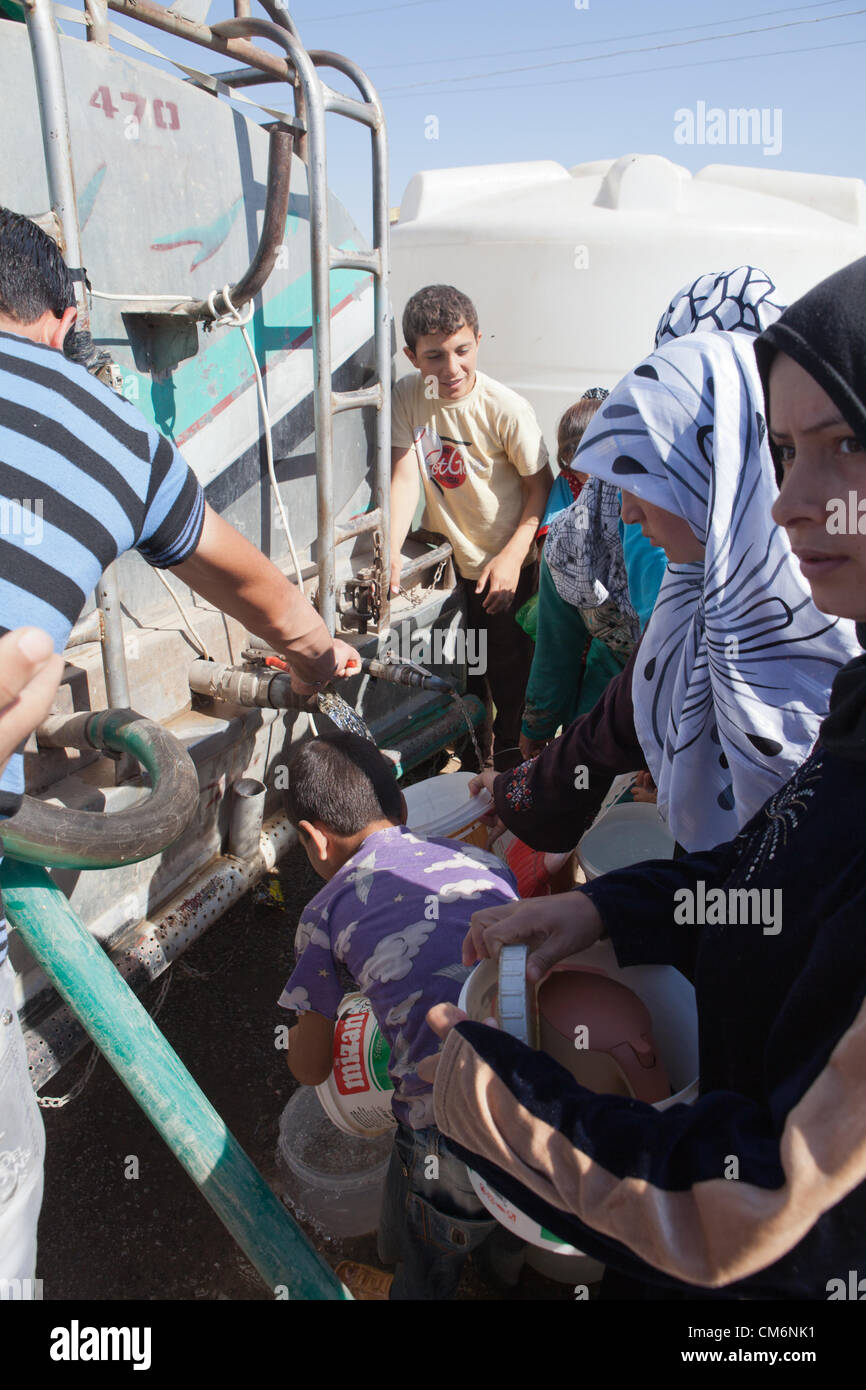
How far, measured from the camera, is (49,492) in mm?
1221

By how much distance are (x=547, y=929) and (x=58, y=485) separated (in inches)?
37.3

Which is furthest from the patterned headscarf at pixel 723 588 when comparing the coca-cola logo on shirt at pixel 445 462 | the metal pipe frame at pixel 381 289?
the coca-cola logo on shirt at pixel 445 462

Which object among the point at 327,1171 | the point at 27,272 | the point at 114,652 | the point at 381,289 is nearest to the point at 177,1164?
the point at 327,1171

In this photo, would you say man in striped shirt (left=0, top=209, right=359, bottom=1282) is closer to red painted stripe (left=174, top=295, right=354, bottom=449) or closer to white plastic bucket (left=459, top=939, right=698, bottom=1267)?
white plastic bucket (left=459, top=939, right=698, bottom=1267)

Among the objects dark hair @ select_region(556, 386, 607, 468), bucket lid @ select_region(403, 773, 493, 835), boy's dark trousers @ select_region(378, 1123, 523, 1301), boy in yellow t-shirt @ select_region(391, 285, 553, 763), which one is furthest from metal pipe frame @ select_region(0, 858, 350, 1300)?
dark hair @ select_region(556, 386, 607, 468)

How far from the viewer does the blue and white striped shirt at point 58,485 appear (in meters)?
1.19

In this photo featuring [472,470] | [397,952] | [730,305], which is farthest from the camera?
[472,470]

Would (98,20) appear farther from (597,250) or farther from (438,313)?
(597,250)

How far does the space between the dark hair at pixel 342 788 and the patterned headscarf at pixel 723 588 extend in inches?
25.5

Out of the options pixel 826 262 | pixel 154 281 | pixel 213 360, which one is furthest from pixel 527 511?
Answer: pixel 826 262

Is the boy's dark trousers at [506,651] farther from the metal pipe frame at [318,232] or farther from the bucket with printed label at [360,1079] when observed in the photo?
the bucket with printed label at [360,1079]

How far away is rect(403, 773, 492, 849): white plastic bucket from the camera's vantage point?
248 centimetres

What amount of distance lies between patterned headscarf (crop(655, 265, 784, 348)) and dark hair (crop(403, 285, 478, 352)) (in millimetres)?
1552
